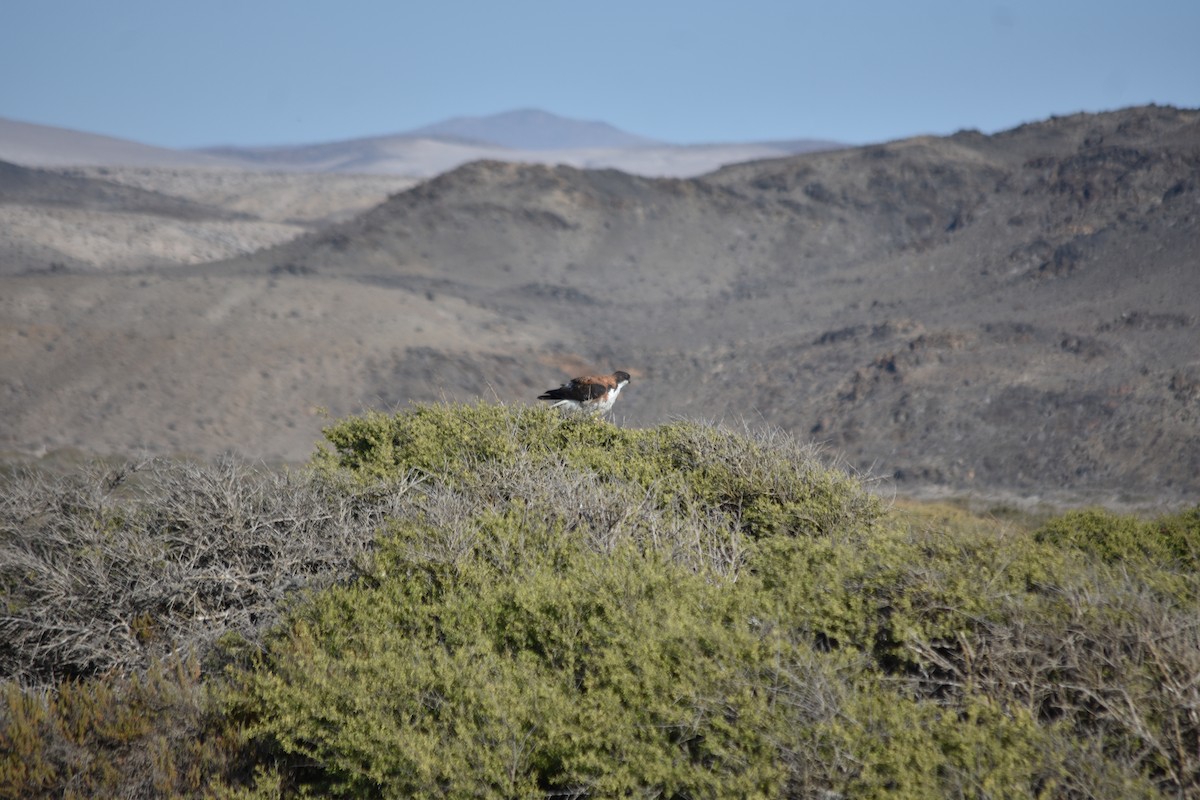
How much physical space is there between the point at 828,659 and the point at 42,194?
73.6 meters

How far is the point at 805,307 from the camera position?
41.4m

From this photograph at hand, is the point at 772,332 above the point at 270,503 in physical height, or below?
below

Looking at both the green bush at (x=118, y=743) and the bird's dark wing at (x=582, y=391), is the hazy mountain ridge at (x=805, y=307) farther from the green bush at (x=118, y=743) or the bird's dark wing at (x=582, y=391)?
the green bush at (x=118, y=743)

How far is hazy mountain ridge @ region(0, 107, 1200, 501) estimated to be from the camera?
27734mm

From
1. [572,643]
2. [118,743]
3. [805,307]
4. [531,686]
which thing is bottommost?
[805,307]

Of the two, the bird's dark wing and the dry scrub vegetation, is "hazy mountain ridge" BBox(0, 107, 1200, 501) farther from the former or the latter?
the dry scrub vegetation

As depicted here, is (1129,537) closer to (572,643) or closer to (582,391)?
(582,391)

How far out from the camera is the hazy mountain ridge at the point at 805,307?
91.0 feet

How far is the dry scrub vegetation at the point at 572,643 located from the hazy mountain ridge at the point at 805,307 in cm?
1078

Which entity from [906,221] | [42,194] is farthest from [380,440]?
[42,194]

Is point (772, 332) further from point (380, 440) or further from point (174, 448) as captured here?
point (380, 440)

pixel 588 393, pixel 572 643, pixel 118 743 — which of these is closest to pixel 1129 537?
pixel 588 393

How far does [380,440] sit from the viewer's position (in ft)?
30.6

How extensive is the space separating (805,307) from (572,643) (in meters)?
37.1
